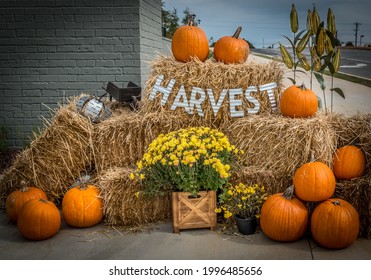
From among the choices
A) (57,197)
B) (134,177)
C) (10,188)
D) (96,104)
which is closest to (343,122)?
(134,177)

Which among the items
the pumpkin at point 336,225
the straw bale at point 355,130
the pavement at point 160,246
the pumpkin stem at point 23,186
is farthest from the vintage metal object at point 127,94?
the pumpkin at point 336,225

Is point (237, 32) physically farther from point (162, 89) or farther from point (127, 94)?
point (127, 94)

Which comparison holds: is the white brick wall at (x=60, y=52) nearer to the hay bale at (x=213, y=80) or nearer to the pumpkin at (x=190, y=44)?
the pumpkin at (x=190, y=44)

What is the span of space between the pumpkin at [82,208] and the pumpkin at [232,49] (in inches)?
64.1

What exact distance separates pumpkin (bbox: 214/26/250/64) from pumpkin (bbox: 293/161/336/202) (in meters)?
1.22

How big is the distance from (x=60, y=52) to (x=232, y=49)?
2359mm

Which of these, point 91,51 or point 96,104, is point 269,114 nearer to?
point 96,104

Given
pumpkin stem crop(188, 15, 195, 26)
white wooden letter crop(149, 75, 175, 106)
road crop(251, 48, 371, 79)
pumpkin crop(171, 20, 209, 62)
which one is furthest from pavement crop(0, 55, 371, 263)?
pumpkin stem crop(188, 15, 195, 26)

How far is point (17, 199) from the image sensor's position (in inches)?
137

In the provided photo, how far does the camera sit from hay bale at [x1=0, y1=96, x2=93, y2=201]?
3.69 metres

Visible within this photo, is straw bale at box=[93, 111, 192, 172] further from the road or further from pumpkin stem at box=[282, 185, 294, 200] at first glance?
the road

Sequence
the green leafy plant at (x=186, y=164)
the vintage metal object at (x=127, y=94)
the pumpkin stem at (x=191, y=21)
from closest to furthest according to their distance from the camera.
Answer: the green leafy plant at (x=186, y=164)
the pumpkin stem at (x=191, y=21)
the vintage metal object at (x=127, y=94)

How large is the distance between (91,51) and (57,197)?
2.02 m

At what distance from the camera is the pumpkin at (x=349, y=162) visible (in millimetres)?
3211
